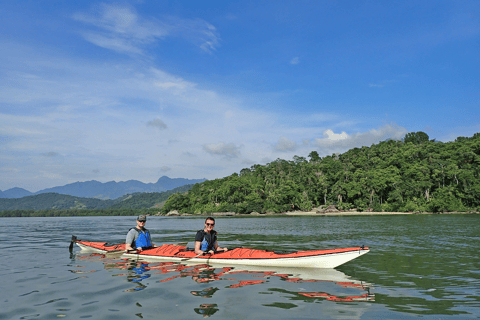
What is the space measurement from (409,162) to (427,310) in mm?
114577

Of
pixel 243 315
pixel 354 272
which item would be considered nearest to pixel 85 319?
pixel 243 315

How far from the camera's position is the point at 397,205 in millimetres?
94250

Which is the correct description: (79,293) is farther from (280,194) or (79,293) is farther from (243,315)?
(280,194)

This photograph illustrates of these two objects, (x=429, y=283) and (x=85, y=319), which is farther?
(x=429, y=283)

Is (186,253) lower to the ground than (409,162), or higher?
lower

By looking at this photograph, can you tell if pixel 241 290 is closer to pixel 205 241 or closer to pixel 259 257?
pixel 259 257

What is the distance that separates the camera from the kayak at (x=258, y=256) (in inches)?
444

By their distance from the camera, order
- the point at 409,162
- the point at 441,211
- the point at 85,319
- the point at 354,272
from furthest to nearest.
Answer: the point at 409,162 → the point at 441,211 → the point at 354,272 → the point at 85,319

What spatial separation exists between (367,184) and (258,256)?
10030 centimetres

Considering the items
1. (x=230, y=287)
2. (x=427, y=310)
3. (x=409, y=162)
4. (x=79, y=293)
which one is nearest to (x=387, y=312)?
(x=427, y=310)

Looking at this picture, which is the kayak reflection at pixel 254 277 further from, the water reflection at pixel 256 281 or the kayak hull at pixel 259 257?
the kayak hull at pixel 259 257

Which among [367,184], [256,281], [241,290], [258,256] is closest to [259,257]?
[258,256]

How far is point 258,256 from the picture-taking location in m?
12.5

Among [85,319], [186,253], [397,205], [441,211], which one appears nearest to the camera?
[85,319]
